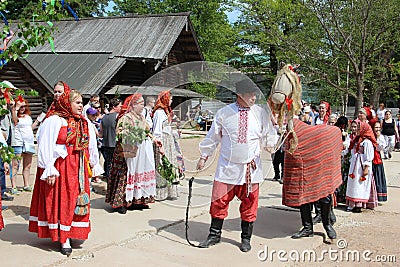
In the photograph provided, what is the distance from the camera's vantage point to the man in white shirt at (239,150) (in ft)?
15.0

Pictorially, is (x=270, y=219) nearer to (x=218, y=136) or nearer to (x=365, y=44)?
(x=218, y=136)

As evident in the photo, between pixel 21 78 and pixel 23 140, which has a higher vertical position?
pixel 21 78

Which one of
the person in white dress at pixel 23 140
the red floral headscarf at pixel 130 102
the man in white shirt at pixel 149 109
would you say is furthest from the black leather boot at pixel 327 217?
the person in white dress at pixel 23 140

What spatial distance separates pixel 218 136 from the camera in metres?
4.71

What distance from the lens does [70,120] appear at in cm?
467

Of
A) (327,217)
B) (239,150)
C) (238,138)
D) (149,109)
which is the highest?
(149,109)

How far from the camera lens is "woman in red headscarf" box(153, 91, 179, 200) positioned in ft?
21.2

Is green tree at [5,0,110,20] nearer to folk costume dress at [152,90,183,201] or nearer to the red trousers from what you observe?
folk costume dress at [152,90,183,201]

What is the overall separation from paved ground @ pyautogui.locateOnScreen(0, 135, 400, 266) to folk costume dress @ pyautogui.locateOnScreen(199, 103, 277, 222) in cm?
22

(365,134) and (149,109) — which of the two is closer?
(149,109)

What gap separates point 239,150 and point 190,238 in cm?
137

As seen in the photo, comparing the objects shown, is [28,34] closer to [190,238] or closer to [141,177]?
[190,238]

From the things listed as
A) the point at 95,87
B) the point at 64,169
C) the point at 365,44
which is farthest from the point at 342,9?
the point at 64,169

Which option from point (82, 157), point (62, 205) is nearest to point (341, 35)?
point (82, 157)
